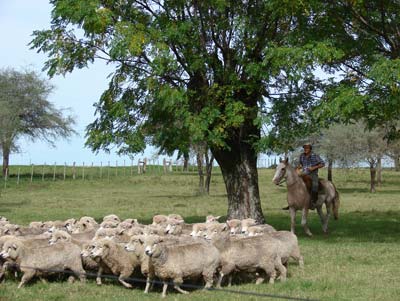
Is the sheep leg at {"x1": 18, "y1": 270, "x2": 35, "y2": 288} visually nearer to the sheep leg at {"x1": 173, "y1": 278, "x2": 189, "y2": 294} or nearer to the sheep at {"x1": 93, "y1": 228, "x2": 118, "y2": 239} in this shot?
the sheep at {"x1": 93, "y1": 228, "x2": 118, "y2": 239}

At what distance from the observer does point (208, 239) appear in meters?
12.6

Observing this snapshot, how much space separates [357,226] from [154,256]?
13.0 metres

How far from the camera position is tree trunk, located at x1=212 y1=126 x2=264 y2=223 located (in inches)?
824

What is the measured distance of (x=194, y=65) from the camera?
64.3ft

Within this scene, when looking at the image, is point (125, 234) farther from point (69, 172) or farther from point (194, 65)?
point (69, 172)

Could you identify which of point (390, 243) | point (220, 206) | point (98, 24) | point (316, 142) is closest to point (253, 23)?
point (98, 24)

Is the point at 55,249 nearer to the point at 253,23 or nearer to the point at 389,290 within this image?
the point at 389,290

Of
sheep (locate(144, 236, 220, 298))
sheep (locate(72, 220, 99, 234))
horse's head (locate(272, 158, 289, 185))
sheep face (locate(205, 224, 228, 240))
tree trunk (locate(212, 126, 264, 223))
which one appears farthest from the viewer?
tree trunk (locate(212, 126, 264, 223))

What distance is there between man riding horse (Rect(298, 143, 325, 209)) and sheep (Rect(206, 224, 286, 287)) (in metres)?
8.50

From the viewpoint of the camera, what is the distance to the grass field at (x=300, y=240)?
11016 mm

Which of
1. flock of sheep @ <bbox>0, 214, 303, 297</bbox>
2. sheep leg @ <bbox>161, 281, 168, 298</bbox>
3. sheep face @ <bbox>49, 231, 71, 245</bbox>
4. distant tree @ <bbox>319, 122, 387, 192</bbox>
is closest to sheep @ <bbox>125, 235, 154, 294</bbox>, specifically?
flock of sheep @ <bbox>0, 214, 303, 297</bbox>

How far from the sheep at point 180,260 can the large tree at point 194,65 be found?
7.48m

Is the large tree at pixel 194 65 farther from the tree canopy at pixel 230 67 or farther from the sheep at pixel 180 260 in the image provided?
the sheep at pixel 180 260

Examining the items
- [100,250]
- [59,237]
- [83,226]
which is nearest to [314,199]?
[83,226]
